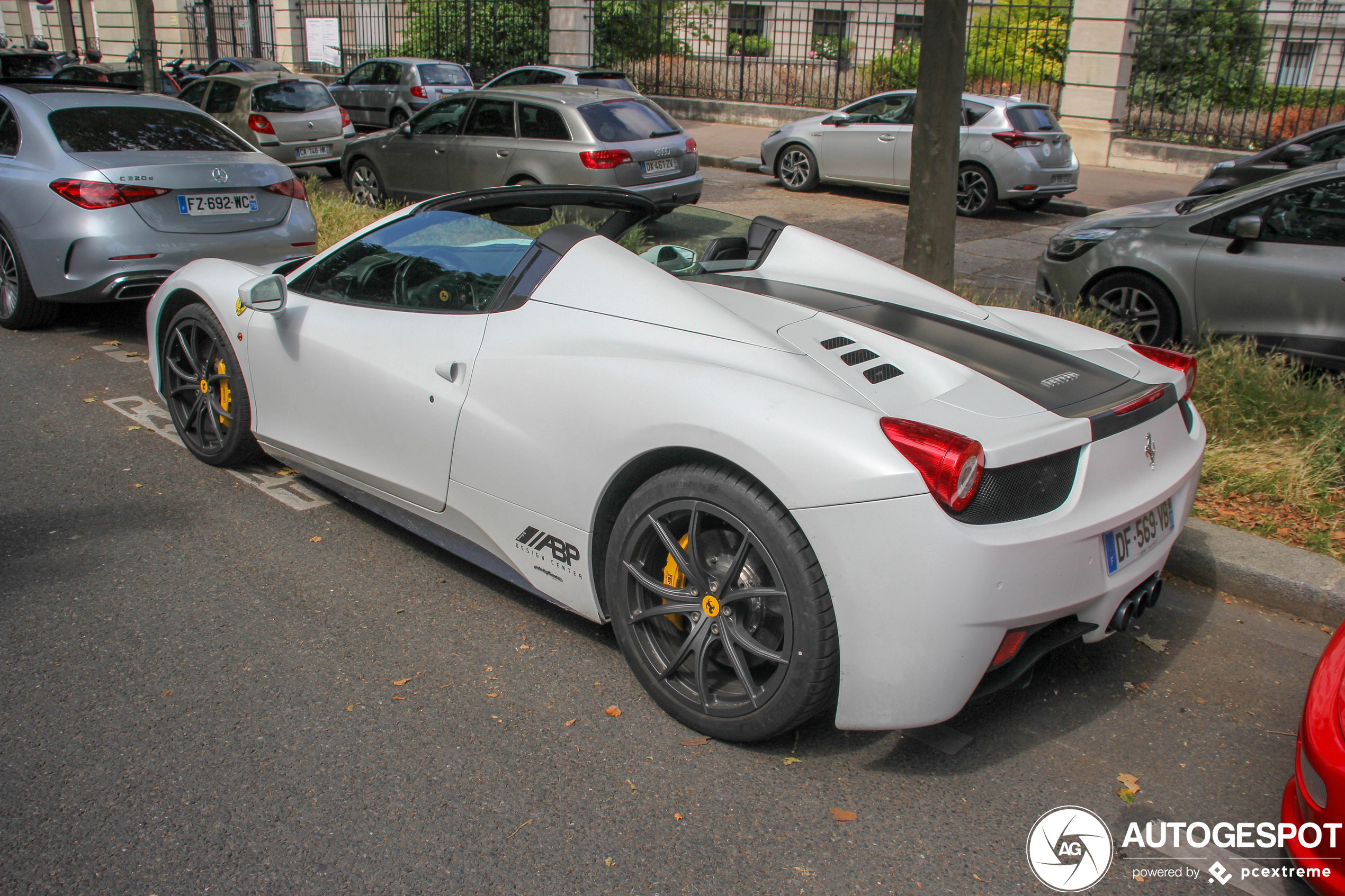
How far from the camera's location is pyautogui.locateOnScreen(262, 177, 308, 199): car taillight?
7.27m

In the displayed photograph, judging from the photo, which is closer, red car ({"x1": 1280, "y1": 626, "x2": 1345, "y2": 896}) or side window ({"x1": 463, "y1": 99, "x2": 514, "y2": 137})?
red car ({"x1": 1280, "y1": 626, "x2": 1345, "y2": 896})

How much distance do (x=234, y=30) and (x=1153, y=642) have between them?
37.9 meters

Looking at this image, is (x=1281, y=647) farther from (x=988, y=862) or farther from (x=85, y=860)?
(x=85, y=860)

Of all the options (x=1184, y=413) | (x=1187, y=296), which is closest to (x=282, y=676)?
(x=1184, y=413)

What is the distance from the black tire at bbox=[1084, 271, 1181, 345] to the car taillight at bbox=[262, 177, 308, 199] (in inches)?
219

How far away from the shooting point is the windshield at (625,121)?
11023mm

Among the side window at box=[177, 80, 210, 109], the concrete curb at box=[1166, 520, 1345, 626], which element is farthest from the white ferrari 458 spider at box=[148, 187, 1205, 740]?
the side window at box=[177, 80, 210, 109]

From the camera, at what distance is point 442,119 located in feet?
40.1

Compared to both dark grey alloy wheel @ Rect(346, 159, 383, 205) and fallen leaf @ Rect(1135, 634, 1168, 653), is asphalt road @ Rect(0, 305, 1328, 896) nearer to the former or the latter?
fallen leaf @ Rect(1135, 634, 1168, 653)

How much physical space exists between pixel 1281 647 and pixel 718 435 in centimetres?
236

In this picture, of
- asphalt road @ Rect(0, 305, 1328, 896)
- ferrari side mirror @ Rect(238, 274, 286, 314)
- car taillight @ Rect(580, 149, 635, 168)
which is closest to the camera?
asphalt road @ Rect(0, 305, 1328, 896)

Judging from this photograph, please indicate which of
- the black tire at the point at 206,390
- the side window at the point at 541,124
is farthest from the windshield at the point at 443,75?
the black tire at the point at 206,390

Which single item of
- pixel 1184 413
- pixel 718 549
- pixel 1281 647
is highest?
pixel 1184 413

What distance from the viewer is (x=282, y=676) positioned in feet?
10.6
